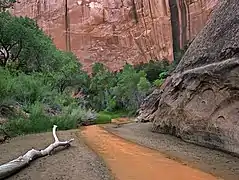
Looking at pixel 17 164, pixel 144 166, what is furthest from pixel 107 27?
pixel 17 164

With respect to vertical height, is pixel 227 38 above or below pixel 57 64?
below

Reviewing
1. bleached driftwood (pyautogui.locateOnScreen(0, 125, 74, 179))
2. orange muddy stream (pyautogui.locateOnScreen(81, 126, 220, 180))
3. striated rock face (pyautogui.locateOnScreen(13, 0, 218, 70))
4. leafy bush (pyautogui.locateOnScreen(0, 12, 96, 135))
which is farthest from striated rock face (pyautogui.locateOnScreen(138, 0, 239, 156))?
striated rock face (pyautogui.locateOnScreen(13, 0, 218, 70))

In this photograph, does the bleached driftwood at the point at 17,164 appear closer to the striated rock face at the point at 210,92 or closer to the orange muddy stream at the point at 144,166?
the orange muddy stream at the point at 144,166

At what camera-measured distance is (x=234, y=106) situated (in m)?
9.30

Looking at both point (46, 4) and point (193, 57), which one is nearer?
point (193, 57)

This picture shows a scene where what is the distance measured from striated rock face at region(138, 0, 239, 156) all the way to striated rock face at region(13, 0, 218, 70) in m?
60.2

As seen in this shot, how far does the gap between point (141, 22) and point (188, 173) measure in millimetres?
72515

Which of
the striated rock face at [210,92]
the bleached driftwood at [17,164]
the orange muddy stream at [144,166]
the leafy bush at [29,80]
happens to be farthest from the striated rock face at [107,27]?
the bleached driftwood at [17,164]

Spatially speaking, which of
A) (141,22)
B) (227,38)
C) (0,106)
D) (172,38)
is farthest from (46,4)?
(227,38)

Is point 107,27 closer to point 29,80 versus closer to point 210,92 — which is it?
point 29,80

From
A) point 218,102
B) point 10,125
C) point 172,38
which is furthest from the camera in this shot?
point 172,38

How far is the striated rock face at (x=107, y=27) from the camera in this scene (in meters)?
75.4

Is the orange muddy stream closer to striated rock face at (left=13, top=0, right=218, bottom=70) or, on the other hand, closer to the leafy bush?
the leafy bush

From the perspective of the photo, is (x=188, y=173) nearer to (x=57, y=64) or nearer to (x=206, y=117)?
(x=206, y=117)
